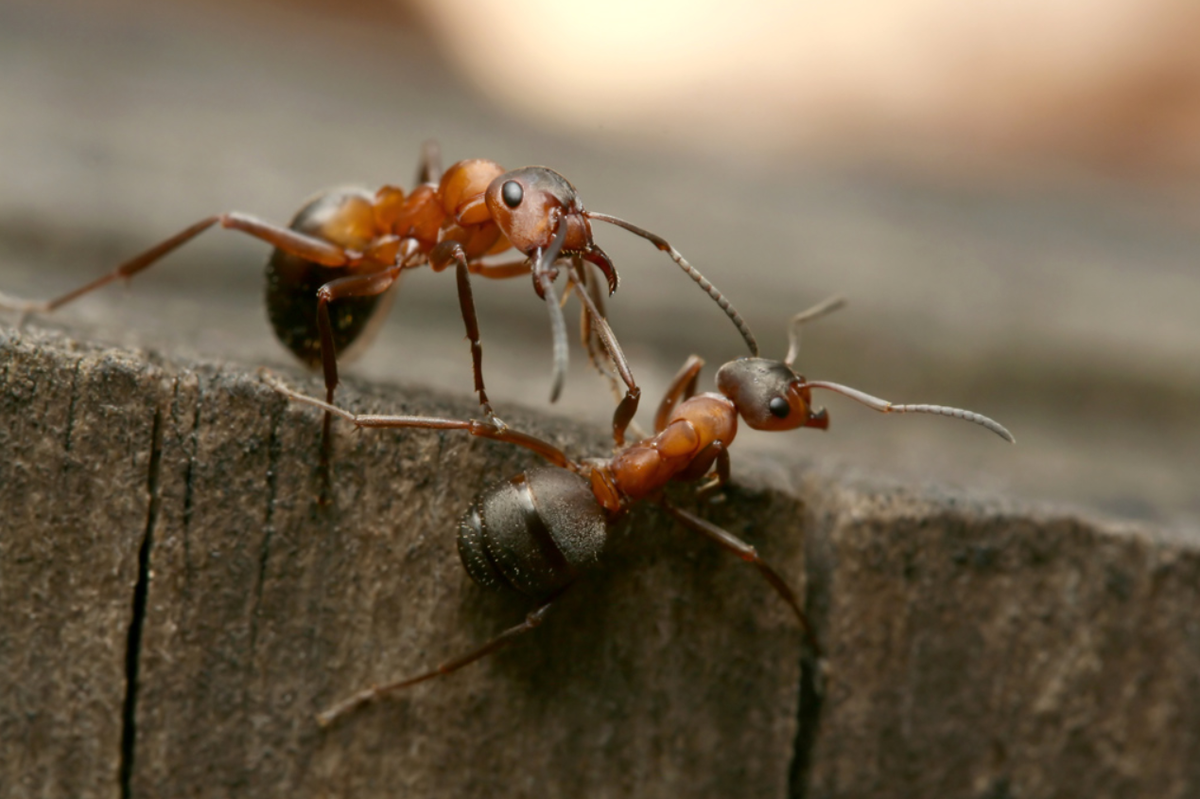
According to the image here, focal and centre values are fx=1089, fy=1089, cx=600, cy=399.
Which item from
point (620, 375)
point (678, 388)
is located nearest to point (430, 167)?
point (678, 388)

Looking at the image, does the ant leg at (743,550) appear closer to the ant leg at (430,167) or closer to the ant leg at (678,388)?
the ant leg at (678,388)

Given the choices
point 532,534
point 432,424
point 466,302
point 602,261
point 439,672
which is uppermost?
point 602,261

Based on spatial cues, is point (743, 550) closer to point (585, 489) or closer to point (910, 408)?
point (585, 489)

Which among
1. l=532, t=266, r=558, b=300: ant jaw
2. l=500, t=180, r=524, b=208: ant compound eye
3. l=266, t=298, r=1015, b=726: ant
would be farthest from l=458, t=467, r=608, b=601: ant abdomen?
l=500, t=180, r=524, b=208: ant compound eye

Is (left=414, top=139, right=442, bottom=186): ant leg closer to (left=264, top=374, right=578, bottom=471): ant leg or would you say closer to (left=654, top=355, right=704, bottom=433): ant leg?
(left=654, top=355, right=704, bottom=433): ant leg

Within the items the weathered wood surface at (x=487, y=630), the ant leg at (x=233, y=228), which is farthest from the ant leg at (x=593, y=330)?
the ant leg at (x=233, y=228)
